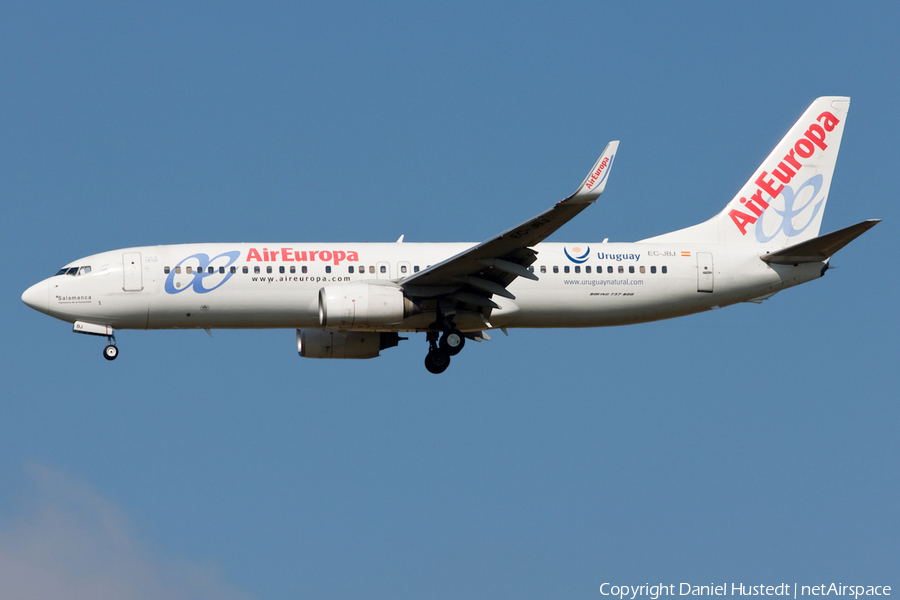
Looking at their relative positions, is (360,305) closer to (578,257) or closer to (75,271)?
(578,257)

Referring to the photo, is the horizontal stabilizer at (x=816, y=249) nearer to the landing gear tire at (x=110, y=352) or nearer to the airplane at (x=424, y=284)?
the airplane at (x=424, y=284)

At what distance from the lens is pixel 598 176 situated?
32094mm

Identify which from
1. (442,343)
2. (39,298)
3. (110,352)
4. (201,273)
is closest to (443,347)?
(442,343)

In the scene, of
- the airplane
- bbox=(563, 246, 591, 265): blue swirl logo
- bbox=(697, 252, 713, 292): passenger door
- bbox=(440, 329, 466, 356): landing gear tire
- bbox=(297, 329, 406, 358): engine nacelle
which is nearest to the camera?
the airplane

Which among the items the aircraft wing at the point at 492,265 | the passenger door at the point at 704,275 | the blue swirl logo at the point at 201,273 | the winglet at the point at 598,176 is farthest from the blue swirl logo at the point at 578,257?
the blue swirl logo at the point at 201,273

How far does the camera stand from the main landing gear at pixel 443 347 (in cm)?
3856

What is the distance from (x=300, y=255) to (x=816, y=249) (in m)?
15.6

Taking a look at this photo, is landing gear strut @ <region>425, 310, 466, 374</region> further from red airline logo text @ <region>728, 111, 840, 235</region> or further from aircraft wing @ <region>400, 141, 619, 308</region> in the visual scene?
red airline logo text @ <region>728, 111, 840, 235</region>

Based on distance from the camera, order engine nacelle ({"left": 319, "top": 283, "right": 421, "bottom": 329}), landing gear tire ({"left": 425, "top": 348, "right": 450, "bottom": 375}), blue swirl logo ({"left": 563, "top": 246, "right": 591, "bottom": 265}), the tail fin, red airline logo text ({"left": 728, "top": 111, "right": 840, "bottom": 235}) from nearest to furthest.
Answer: engine nacelle ({"left": 319, "top": 283, "right": 421, "bottom": 329}), blue swirl logo ({"left": 563, "top": 246, "right": 591, "bottom": 265}), landing gear tire ({"left": 425, "top": 348, "right": 450, "bottom": 375}), the tail fin, red airline logo text ({"left": 728, "top": 111, "right": 840, "bottom": 235})

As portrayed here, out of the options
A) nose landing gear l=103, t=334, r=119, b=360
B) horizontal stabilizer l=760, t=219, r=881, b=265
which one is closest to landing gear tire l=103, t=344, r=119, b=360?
nose landing gear l=103, t=334, r=119, b=360

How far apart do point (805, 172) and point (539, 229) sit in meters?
12.3

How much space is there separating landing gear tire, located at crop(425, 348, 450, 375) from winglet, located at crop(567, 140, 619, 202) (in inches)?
348

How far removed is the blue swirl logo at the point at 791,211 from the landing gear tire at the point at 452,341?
10.3 metres

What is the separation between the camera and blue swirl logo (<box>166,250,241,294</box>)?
124 ft
